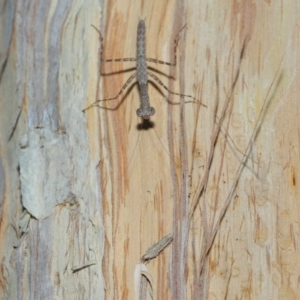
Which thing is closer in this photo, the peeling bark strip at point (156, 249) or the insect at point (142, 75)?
the peeling bark strip at point (156, 249)

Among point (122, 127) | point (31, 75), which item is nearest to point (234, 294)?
point (122, 127)

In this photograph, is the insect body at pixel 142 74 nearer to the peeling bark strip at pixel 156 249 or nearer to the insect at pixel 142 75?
Result: the insect at pixel 142 75

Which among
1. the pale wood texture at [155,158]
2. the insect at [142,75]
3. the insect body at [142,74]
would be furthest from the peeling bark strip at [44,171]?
the insect body at [142,74]

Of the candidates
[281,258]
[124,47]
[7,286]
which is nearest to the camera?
[281,258]

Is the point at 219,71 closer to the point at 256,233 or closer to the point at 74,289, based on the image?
the point at 256,233

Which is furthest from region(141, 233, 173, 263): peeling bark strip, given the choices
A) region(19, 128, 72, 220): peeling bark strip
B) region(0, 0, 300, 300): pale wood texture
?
region(19, 128, 72, 220): peeling bark strip

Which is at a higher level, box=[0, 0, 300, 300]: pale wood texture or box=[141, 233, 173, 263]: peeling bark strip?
box=[0, 0, 300, 300]: pale wood texture

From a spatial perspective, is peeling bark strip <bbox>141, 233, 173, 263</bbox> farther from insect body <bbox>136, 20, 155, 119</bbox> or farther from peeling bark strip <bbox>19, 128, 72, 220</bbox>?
insect body <bbox>136, 20, 155, 119</bbox>

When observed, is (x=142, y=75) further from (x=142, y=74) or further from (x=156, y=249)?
(x=156, y=249)

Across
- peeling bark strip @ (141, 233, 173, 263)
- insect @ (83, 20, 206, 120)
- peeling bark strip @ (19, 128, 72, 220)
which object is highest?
insect @ (83, 20, 206, 120)
